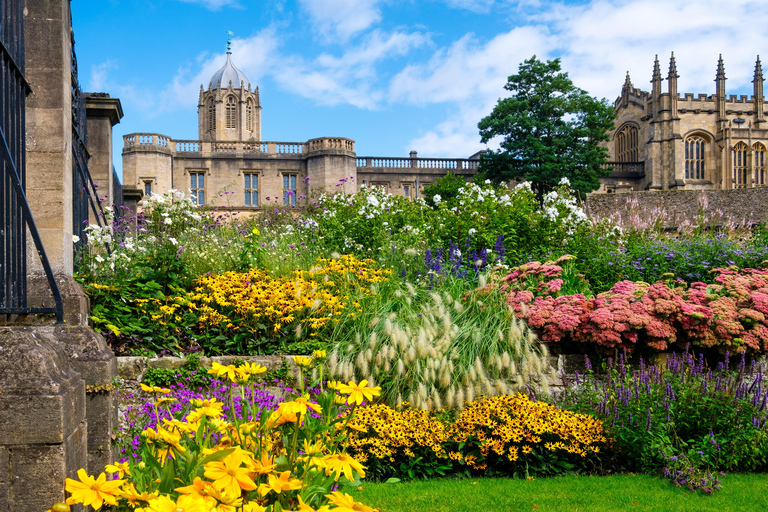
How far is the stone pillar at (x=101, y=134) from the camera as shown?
807 cm

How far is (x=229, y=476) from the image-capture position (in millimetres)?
1647

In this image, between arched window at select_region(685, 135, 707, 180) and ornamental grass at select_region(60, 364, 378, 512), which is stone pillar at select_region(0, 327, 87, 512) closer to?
ornamental grass at select_region(60, 364, 378, 512)

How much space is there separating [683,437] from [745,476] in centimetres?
48

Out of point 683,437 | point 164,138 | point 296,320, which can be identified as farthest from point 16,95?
point 164,138

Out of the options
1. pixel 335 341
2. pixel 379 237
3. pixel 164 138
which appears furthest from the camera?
pixel 164 138

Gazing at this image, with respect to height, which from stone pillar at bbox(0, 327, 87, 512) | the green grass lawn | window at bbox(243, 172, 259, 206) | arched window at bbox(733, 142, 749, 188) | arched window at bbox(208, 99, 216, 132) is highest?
arched window at bbox(208, 99, 216, 132)

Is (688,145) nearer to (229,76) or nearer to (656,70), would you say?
(656,70)

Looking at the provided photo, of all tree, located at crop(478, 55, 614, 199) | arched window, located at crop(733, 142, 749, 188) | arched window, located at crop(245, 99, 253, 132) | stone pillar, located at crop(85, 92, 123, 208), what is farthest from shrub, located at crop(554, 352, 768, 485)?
arched window, located at crop(245, 99, 253, 132)

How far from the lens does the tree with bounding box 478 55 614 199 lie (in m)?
34.4

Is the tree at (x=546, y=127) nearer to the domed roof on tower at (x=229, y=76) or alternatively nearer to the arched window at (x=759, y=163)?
the arched window at (x=759, y=163)

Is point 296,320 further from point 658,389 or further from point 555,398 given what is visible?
point 658,389

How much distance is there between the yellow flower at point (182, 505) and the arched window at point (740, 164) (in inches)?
2124

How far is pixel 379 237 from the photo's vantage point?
9.45m

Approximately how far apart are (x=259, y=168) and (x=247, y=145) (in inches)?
66.3
